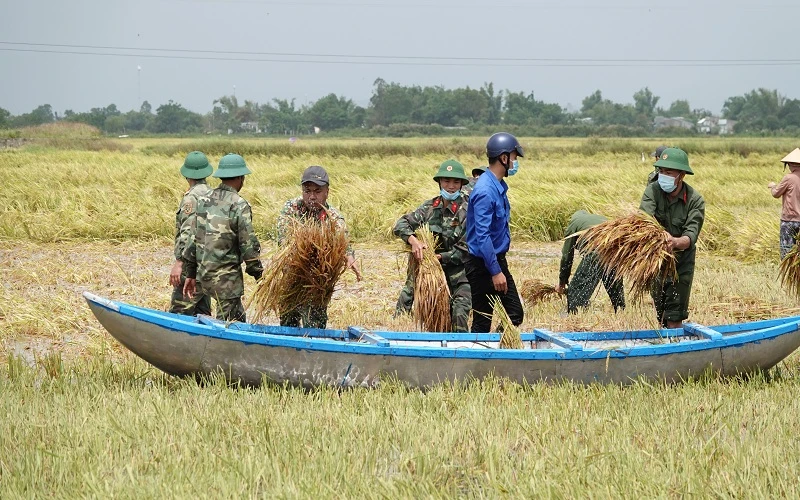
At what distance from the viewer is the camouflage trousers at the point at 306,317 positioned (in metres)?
6.84

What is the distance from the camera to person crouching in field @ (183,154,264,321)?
22.8 ft

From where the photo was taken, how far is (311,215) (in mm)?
7203

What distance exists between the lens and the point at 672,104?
616ft

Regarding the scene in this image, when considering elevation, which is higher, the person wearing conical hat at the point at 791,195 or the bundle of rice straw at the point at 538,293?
the person wearing conical hat at the point at 791,195

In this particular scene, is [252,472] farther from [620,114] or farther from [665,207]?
[620,114]

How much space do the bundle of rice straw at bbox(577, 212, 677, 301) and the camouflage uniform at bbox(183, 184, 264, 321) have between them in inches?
104

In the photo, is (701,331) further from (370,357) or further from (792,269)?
(370,357)

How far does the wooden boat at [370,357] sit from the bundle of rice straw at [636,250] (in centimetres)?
75

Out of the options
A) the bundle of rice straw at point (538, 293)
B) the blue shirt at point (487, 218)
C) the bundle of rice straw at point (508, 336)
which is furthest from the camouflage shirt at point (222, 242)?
the bundle of rice straw at point (538, 293)

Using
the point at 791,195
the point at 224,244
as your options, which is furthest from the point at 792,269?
the point at 224,244

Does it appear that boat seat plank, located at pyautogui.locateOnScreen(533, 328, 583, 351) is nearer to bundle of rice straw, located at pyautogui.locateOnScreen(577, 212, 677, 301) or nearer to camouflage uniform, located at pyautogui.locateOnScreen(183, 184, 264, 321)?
bundle of rice straw, located at pyautogui.locateOnScreen(577, 212, 677, 301)

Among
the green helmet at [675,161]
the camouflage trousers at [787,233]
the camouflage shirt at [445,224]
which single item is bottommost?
the camouflage trousers at [787,233]

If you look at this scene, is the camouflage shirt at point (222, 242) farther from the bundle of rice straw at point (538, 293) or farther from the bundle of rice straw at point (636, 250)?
the bundle of rice straw at point (538, 293)

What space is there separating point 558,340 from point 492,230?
3.48 ft
